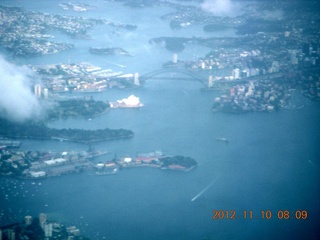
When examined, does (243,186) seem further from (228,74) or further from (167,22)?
(167,22)

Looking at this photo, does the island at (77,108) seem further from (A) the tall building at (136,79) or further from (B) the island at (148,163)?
(B) the island at (148,163)

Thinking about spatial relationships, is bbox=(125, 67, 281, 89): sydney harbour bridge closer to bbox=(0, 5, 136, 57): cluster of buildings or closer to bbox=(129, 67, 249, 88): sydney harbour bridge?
bbox=(129, 67, 249, 88): sydney harbour bridge

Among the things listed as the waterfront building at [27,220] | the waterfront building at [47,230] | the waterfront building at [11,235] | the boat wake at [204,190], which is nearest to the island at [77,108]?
the boat wake at [204,190]

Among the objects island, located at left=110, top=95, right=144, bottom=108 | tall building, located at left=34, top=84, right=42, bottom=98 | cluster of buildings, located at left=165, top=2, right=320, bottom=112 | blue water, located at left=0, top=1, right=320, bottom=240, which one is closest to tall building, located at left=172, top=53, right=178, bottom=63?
cluster of buildings, located at left=165, top=2, right=320, bottom=112

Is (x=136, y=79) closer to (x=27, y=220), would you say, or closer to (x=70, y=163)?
(x=70, y=163)

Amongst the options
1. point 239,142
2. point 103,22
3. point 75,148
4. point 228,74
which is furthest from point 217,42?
point 75,148
